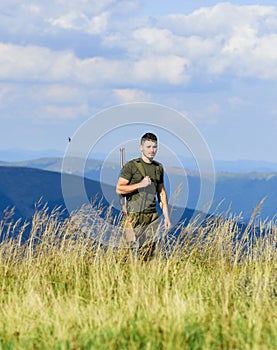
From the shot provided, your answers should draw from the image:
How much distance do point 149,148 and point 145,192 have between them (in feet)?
1.89

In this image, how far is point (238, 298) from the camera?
6074 millimetres

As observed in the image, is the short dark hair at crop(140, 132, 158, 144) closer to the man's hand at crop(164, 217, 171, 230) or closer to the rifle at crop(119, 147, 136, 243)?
the rifle at crop(119, 147, 136, 243)

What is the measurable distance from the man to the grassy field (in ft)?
1.11

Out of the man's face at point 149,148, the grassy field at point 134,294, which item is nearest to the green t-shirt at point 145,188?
the man's face at point 149,148

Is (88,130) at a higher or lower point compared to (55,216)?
higher

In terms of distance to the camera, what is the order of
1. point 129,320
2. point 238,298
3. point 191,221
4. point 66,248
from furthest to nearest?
point 191,221
point 66,248
point 238,298
point 129,320

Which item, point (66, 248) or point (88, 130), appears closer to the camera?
point (66, 248)

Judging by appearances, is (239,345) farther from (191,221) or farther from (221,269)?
(191,221)

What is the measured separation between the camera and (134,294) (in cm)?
576

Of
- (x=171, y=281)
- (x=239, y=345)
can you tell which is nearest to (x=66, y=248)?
(x=171, y=281)

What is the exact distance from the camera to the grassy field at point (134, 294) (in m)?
4.94

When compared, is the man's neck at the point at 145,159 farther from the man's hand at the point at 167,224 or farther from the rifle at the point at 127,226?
the man's hand at the point at 167,224

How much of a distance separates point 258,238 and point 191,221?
2.99 feet

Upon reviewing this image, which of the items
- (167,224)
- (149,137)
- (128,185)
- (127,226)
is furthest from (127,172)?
(167,224)
